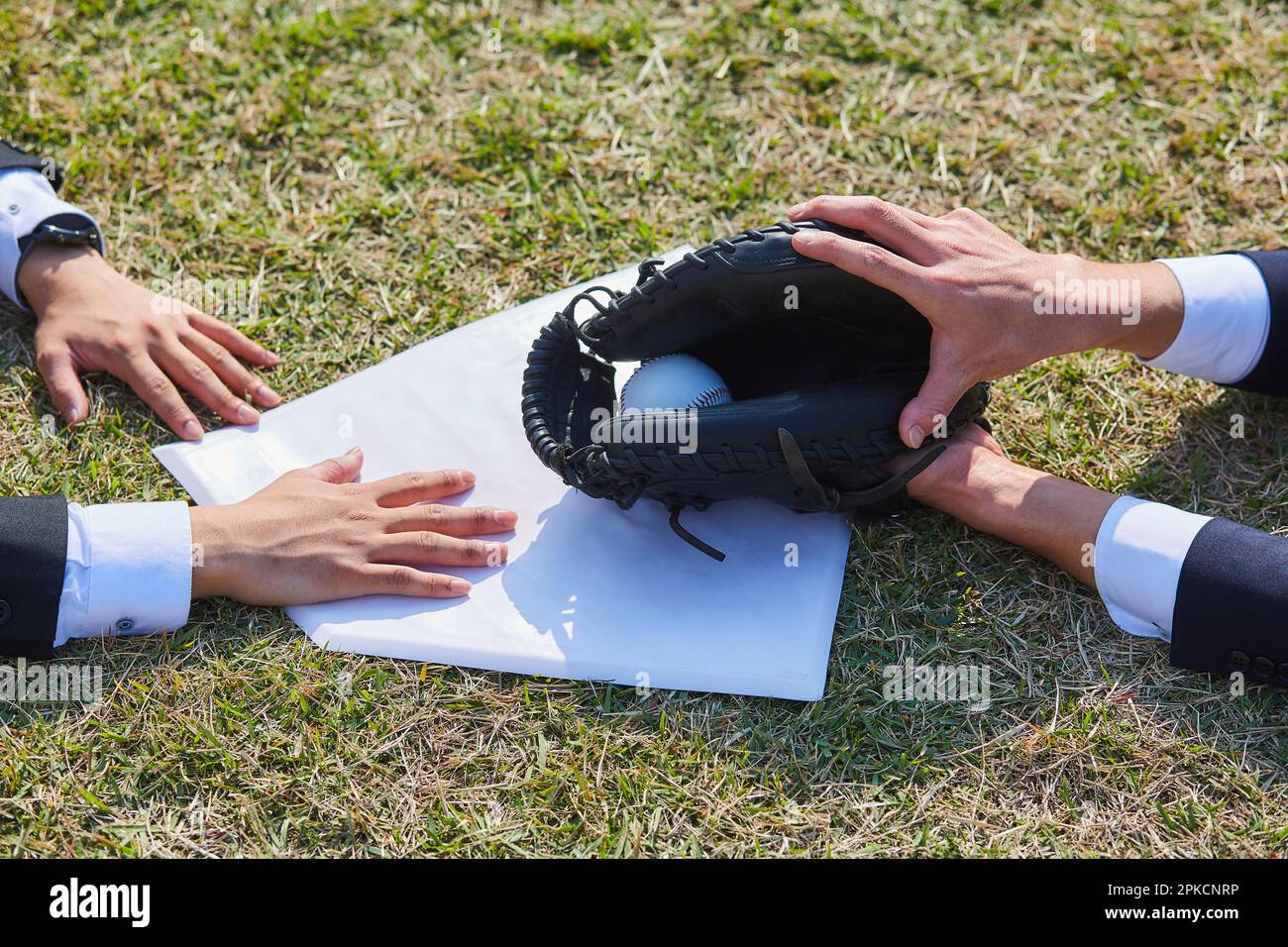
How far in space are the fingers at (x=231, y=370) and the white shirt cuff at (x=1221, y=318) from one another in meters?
2.19

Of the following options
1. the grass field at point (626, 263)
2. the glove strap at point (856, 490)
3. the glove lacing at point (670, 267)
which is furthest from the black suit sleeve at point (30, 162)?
the glove strap at point (856, 490)

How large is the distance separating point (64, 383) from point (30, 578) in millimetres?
704

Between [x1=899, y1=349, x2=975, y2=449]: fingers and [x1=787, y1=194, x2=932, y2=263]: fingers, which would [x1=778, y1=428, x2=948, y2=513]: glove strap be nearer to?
[x1=899, y1=349, x2=975, y2=449]: fingers

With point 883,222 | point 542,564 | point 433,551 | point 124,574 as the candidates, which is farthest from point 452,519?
point 883,222

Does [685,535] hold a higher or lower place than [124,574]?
higher

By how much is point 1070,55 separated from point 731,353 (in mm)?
1952

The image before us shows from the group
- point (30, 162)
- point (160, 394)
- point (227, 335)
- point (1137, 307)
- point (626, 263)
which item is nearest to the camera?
point (1137, 307)

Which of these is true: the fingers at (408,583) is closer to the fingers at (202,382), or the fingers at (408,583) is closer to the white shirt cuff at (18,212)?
the fingers at (202,382)

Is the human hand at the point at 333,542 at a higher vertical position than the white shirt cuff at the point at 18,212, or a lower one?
lower

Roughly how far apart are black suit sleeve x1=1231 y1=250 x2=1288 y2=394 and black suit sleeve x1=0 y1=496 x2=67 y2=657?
2.69 meters

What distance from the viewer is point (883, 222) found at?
7.88ft

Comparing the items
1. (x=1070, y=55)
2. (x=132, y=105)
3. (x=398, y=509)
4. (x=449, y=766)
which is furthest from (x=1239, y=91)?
(x=132, y=105)

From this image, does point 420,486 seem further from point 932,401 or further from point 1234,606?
point 1234,606

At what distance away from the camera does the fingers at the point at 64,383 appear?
9.32ft
